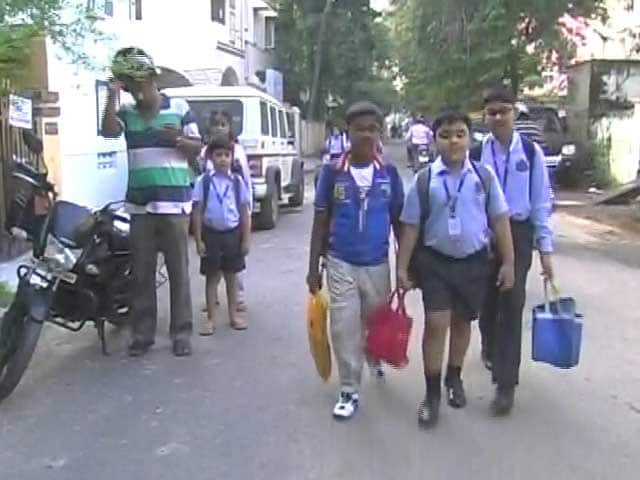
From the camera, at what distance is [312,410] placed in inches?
211

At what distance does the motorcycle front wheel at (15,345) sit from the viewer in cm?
541

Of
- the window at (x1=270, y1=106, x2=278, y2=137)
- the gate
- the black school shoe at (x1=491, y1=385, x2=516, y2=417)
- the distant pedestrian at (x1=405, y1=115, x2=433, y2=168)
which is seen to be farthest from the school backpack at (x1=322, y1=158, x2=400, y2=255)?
the distant pedestrian at (x1=405, y1=115, x2=433, y2=168)

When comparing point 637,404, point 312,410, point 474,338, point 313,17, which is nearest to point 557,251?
point 474,338

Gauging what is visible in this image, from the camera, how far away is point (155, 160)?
253 inches

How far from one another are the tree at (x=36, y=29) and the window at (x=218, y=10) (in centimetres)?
2206

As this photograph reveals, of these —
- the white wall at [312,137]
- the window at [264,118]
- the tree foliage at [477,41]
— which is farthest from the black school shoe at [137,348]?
the white wall at [312,137]

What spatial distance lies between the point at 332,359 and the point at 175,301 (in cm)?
134

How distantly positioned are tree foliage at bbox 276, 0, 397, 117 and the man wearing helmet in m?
30.6

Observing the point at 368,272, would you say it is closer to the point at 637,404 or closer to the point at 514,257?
the point at 514,257

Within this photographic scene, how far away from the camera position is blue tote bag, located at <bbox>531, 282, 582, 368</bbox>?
5047 millimetres

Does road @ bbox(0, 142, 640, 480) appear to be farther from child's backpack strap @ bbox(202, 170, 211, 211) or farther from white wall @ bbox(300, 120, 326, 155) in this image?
white wall @ bbox(300, 120, 326, 155)

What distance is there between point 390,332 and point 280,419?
0.79 m

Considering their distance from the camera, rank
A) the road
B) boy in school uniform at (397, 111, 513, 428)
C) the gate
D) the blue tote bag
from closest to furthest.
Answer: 1. the road
2. boy in school uniform at (397, 111, 513, 428)
3. the blue tote bag
4. the gate

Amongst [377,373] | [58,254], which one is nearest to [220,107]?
[58,254]
